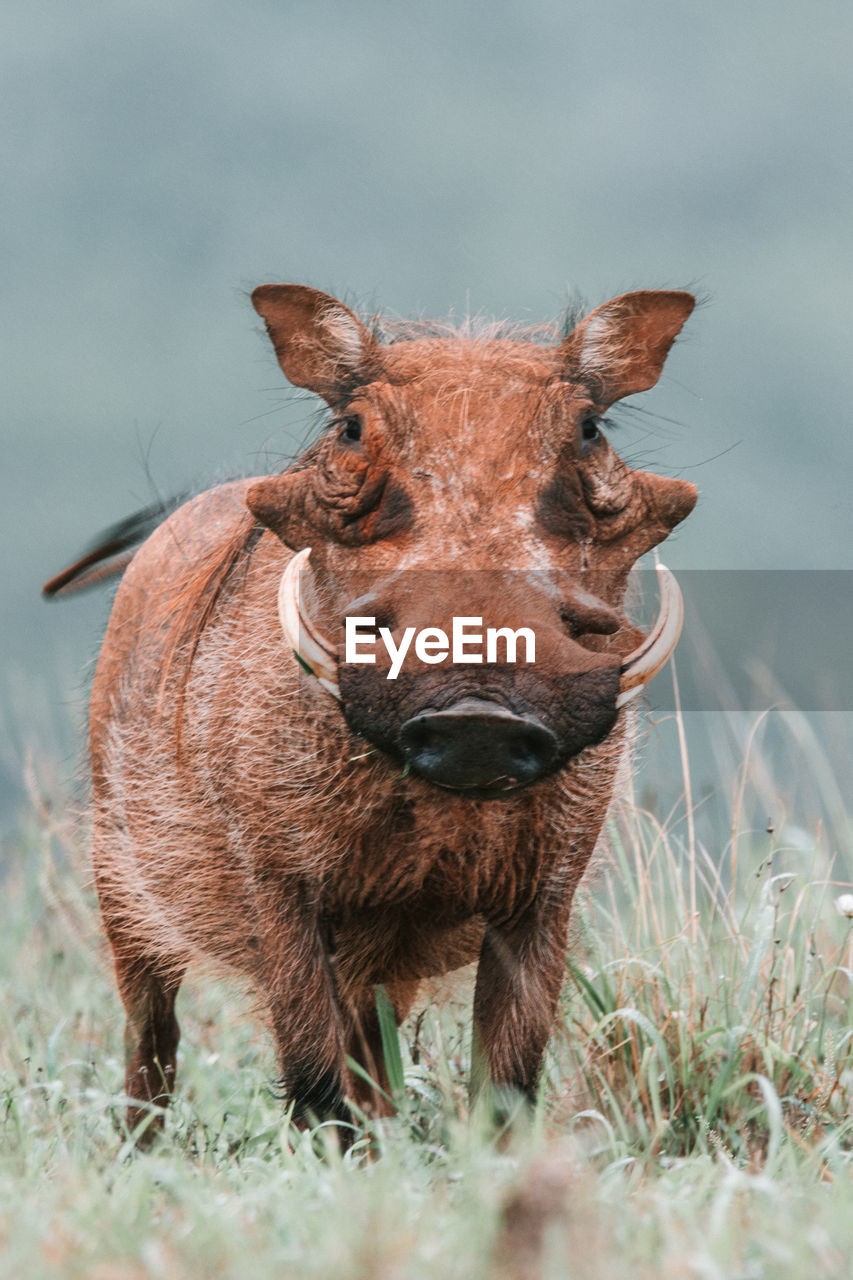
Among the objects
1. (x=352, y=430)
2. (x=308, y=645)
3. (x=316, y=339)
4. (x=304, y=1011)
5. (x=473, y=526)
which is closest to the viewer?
(x=473, y=526)

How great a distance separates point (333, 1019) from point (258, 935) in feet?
0.85

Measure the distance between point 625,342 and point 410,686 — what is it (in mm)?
1164

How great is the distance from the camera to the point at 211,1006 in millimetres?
6176

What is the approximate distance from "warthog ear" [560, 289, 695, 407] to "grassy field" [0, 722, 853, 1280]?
120 cm

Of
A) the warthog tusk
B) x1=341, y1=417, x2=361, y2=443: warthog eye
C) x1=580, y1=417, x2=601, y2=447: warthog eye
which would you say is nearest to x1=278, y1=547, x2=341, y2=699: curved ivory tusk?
the warthog tusk

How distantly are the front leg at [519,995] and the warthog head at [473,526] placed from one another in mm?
660

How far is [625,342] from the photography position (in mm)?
3500

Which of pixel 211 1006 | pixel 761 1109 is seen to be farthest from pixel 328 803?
pixel 211 1006

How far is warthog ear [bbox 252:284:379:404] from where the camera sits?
3.43 m

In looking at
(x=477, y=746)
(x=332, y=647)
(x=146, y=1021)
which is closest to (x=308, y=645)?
(x=332, y=647)

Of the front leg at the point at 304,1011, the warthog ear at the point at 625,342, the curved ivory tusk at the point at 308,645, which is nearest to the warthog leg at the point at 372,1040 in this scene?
the front leg at the point at 304,1011

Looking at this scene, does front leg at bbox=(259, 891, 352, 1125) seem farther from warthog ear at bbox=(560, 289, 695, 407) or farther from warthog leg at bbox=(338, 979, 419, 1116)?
warthog ear at bbox=(560, 289, 695, 407)

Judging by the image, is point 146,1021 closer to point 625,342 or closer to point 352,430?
point 352,430

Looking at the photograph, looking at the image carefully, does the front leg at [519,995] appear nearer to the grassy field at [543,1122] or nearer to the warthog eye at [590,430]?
the grassy field at [543,1122]
